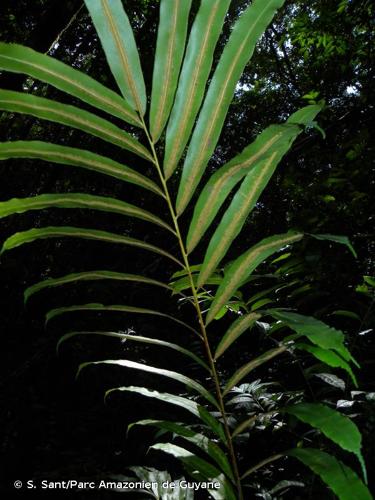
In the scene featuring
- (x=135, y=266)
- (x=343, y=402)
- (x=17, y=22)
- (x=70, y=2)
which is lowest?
(x=343, y=402)

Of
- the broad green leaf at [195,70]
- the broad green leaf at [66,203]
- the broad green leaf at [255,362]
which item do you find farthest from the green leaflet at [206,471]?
the broad green leaf at [195,70]

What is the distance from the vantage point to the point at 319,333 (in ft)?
1.71

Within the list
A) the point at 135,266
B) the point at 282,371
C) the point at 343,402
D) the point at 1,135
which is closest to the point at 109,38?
the point at 343,402

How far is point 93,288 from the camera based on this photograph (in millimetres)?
3109

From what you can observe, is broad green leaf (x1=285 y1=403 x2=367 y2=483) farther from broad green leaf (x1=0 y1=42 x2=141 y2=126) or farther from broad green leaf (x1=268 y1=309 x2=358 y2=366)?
broad green leaf (x1=0 y1=42 x2=141 y2=126)

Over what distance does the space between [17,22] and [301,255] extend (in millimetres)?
3850

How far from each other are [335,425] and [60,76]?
661 mm

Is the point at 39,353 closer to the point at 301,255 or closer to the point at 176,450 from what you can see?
the point at 301,255

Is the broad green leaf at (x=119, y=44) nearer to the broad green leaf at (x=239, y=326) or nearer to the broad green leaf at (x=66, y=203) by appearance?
the broad green leaf at (x=66, y=203)

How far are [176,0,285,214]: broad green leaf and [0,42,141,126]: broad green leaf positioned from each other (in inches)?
4.9

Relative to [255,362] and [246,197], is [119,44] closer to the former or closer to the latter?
[246,197]

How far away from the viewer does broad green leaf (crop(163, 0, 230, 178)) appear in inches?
25.7

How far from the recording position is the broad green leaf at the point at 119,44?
0.63 meters

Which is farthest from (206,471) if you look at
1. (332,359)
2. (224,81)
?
(224,81)
